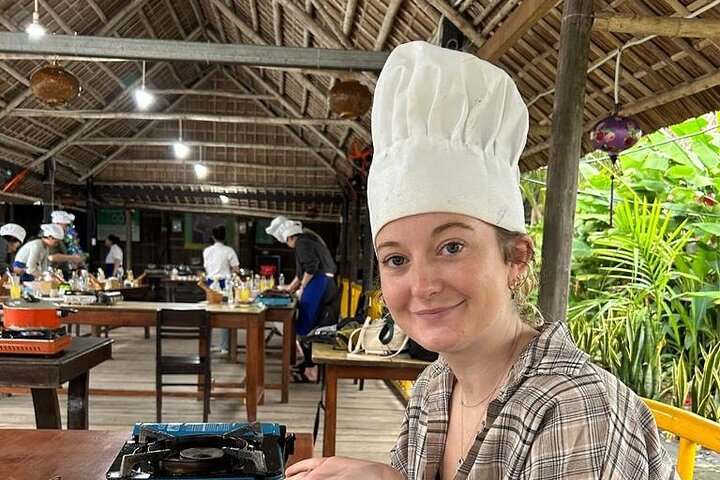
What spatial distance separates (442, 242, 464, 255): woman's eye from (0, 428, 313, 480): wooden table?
0.82 meters

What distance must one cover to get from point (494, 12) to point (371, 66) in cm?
158

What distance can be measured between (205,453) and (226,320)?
139 inches

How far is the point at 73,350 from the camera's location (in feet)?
7.70

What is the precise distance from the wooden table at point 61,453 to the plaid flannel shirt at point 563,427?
2.40 feet

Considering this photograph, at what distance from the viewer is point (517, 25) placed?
311 cm

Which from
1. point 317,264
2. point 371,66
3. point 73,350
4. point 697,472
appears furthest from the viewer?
point 317,264

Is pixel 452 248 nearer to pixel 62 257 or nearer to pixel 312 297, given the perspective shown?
pixel 312 297

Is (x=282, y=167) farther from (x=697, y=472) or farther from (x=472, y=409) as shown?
(x=472, y=409)

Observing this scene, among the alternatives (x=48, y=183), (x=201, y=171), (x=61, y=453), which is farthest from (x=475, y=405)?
(x=48, y=183)

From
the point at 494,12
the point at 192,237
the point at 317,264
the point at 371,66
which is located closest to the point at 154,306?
the point at 317,264

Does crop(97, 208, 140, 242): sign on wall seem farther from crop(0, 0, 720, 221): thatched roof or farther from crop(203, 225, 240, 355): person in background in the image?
crop(203, 225, 240, 355): person in background

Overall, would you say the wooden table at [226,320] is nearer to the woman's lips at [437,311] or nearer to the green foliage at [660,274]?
the green foliage at [660,274]

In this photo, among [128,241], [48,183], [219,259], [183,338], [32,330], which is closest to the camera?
[32,330]

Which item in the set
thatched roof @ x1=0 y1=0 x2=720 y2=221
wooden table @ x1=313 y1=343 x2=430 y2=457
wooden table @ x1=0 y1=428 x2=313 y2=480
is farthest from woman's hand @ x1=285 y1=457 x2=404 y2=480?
thatched roof @ x1=0 y1=0 x2=720 y2=221
